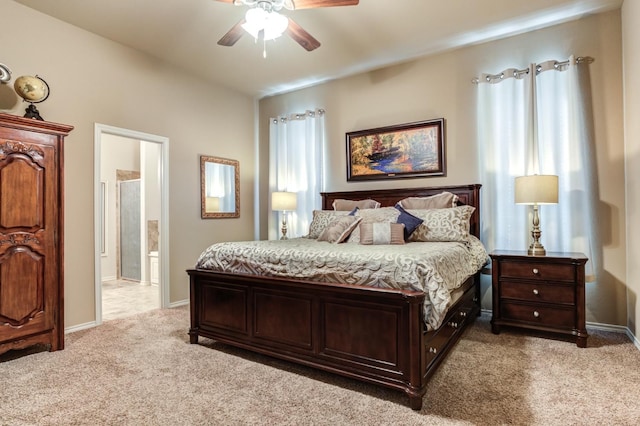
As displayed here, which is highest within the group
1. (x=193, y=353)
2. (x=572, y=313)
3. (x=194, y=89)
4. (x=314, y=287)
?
(x=194, y=89)

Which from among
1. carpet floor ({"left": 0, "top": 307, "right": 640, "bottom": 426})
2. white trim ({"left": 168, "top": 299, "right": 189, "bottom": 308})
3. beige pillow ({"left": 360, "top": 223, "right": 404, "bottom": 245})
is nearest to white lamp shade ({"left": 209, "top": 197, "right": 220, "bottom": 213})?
white trim ({"left": 168, "top": 299, "right": 189, "bottom": 308})

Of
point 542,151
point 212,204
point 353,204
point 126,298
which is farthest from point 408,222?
point 126,298

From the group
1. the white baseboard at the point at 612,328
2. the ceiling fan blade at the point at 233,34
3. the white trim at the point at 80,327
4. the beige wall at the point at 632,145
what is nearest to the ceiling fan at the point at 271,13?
the ceiling fan blade at the point at 233,34

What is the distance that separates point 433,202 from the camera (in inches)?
148

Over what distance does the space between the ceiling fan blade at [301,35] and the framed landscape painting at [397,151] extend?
1.68m

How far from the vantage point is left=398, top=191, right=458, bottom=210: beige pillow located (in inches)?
145

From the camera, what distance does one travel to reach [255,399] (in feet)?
6.80

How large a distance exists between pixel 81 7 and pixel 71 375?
10.1 ft

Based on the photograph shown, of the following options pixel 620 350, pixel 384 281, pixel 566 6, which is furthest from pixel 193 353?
pixel 566 6

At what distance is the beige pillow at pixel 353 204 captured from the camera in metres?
4.19

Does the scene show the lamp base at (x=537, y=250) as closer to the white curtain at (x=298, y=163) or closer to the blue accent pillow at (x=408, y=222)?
the blue accent pillow at (x=408, y=222)

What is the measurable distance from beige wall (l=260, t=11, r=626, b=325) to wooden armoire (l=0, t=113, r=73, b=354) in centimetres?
295

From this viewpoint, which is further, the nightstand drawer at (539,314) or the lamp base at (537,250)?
the lamp base at (537,250)

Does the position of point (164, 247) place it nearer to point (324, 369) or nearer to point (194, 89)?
point (194, 89)
